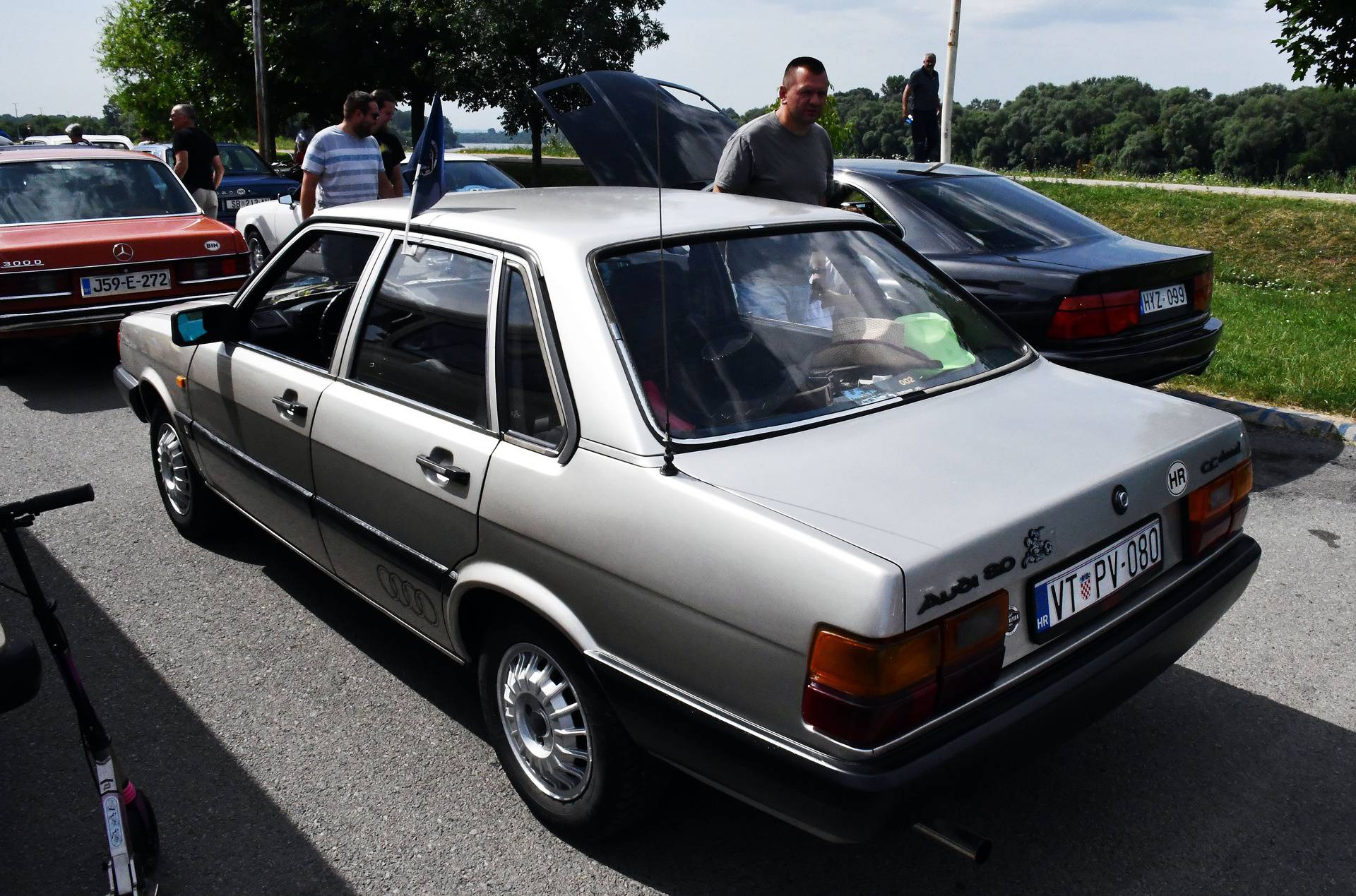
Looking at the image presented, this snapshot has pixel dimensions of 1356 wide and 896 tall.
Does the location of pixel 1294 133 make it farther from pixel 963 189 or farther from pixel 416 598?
pixel 416 598

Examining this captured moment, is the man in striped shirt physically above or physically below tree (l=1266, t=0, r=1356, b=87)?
below

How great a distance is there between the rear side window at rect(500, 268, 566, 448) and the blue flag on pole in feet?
2.26

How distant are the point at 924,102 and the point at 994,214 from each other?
11.8 m

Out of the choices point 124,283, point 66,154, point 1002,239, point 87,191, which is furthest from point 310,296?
point 66,154

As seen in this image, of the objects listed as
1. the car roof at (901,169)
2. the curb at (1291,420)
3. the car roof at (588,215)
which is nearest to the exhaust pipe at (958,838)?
the car roof at (588,215)

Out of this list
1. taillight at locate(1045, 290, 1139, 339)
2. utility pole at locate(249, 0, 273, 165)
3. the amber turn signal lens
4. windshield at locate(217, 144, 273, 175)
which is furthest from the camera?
utility pole at locate(249, 0, 273, 165)

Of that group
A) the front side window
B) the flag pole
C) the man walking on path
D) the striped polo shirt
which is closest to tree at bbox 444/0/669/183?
the man walking on path

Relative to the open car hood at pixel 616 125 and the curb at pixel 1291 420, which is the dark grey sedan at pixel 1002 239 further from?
the curb at pixel 1291 420

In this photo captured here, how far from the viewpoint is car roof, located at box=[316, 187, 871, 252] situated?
3008 millimetres

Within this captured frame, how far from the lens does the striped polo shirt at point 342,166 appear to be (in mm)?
7660

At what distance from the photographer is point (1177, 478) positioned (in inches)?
107

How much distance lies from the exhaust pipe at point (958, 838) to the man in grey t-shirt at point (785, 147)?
3870 mm

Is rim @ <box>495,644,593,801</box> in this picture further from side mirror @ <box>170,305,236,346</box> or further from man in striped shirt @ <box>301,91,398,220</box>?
man in striped shirt @ <box>301,91,398,220</box>

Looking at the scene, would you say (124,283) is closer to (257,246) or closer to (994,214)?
(257,246)
